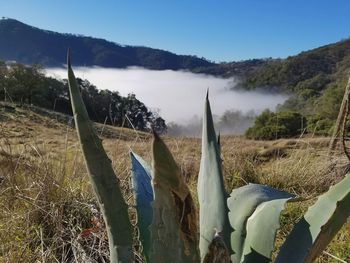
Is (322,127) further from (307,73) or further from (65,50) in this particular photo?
(65,50)

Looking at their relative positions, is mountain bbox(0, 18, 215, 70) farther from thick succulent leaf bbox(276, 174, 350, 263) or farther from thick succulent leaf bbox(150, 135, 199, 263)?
thick succulent leaf bbox(150, 135, 199, 263)

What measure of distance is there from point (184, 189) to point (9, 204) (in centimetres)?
195

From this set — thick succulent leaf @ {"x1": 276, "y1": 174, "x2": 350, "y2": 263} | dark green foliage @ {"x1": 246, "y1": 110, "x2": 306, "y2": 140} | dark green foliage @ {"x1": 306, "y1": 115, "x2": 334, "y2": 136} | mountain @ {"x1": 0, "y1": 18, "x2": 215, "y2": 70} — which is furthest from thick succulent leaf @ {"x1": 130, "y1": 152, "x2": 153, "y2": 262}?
mountain @ {"x1": 0, "y1": 18, "x2": 215, "y2": 70}

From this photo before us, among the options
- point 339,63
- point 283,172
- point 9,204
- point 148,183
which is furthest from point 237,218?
point 339,63

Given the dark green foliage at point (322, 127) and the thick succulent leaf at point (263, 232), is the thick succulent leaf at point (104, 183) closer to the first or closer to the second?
the thick succulent leaf at point (263, 232)

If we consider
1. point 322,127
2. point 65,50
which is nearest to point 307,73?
point 322,127

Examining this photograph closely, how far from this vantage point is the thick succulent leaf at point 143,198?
103cm

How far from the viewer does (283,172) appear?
13.1 ft

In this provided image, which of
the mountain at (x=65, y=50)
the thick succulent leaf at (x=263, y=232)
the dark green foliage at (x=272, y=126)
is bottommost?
the mountain at (x=65, y=50)

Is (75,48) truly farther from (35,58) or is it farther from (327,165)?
(327,165)

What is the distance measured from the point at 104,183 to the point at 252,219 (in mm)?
360

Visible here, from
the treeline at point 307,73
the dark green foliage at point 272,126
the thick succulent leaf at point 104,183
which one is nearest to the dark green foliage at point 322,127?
the dark green foliage at point 272,126

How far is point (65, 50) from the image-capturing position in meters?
159

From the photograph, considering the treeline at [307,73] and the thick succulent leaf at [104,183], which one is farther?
the treeline at [307,73]
